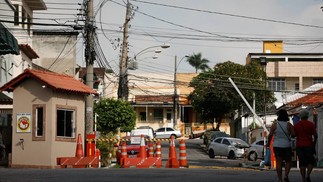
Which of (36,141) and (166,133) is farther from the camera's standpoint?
(166,133)

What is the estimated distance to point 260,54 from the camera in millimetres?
83875

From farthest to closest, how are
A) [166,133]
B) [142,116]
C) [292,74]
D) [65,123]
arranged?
[142,116] → [292,74] → [166,133] → [65,123]

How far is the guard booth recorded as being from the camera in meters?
29.4

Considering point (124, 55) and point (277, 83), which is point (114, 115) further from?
point (277, 83)

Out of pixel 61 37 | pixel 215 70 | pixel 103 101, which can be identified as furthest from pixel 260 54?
pixel 103 101

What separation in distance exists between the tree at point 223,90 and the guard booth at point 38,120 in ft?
120

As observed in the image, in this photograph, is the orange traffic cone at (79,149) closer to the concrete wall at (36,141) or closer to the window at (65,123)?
the concrete wall at (36,141)

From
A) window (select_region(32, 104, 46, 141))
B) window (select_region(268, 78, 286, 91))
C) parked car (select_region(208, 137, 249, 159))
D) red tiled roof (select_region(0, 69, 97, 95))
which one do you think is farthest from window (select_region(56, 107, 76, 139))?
window (select_region(268, 78, 286, 91))

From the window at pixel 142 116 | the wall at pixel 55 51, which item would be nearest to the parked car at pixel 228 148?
the wall at pixel 55 51

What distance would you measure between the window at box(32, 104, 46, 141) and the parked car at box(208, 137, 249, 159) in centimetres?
2137

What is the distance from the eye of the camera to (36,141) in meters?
29.5

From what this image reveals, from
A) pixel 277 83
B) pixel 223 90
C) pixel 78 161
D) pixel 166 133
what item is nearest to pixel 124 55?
pixel 78 161

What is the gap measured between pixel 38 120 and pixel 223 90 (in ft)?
126

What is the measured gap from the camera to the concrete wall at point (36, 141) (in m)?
29.3
